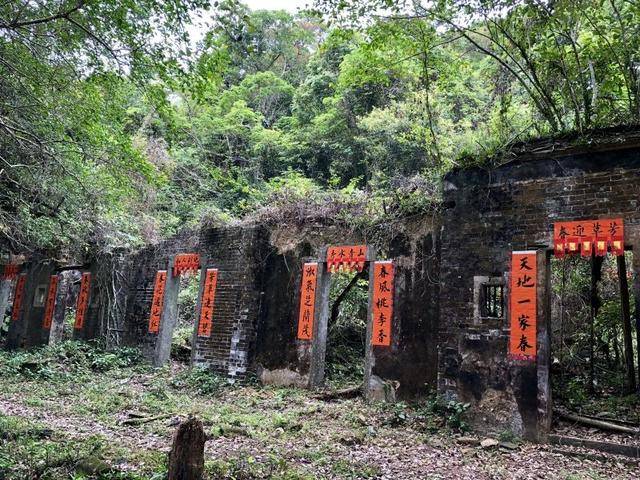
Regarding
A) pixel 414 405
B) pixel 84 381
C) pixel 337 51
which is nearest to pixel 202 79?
pixel 414 405

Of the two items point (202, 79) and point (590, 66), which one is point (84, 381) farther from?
point (590, 66)

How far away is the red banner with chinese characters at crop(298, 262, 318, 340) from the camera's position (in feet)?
28.2

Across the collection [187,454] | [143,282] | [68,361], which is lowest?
[68,361]

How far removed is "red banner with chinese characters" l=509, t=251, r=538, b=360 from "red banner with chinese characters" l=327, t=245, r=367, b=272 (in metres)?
2.74

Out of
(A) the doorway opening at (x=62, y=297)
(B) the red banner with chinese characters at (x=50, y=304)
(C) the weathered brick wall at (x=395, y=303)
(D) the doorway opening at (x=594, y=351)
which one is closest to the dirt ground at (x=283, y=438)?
(C) the weathered brick wall at (x=395, y=303)

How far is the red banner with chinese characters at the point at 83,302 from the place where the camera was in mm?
12859

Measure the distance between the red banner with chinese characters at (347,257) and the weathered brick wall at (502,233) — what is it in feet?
5.82

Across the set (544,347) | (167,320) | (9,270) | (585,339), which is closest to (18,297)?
(9,270)

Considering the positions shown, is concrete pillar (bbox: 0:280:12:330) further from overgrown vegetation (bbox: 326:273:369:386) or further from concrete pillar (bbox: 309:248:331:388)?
concrete pillar (bbox: 309:248:331:388)

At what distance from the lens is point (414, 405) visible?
23.2 ft

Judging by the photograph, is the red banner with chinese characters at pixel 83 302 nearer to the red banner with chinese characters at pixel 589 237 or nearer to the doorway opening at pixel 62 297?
the doorway opening at pixel 62 297

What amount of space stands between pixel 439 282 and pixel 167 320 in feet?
21.7

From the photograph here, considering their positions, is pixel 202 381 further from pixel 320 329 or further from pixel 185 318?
pixel 185 318

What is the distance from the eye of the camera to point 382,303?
25.5 ft
